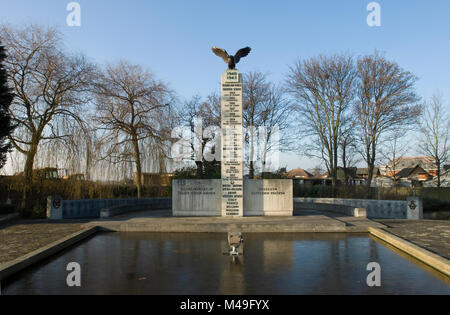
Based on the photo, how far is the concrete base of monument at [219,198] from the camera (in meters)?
18.3

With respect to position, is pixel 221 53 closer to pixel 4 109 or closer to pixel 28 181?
pixel 4 109

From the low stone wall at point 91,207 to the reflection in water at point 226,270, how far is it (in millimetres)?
7710

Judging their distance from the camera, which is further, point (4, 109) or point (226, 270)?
point (4, 109)

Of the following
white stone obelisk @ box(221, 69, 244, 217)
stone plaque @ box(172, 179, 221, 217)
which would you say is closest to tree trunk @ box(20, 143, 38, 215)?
stone plaque @ box(172, 179, 221, 217)

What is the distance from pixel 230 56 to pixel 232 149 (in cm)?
462

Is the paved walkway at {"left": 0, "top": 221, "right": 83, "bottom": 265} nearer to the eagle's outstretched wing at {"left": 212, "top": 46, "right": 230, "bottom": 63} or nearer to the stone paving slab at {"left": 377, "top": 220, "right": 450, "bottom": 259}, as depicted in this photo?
the eagle's outstretched wing at {"left": 212, "top": 46, "right": 230, "bottom": 63}

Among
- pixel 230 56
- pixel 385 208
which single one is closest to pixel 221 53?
pixel 230 56

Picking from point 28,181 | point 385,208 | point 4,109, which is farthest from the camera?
point 385,208

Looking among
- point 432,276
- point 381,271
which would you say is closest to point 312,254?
point 381,271

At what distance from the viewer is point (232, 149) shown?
17.5 metres

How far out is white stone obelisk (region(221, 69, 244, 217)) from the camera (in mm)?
17469

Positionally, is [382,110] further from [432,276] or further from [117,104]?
[432,276]

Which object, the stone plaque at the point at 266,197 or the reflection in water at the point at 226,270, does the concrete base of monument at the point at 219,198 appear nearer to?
the stone plaque at the point at 266,197

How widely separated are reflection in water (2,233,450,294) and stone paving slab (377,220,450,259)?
1182mm
